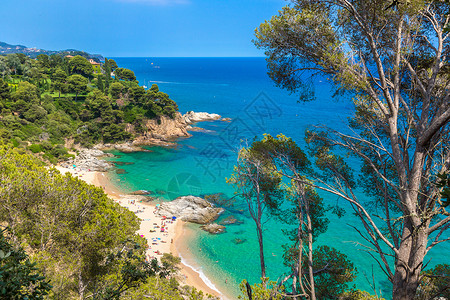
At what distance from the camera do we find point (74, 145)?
3934 cm

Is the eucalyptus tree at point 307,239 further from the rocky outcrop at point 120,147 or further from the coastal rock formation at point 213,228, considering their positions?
the rocky outcrop at point 120,147

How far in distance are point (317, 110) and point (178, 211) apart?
48.8 meters

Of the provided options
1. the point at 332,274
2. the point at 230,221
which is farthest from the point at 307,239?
the point at 230,221

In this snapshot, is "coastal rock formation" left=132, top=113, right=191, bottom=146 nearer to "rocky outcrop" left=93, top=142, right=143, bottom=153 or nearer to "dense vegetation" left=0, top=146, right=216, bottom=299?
"rocky outcrop" left=93, top=142, right=143, bottom=153

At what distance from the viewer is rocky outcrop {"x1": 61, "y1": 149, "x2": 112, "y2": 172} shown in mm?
34309

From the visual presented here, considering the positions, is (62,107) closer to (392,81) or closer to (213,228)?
(213,228)

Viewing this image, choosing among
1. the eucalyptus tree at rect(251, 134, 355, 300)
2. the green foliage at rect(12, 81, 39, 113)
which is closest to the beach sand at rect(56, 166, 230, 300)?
the eucalyptus tree at rect(251, 134, 355, 300)

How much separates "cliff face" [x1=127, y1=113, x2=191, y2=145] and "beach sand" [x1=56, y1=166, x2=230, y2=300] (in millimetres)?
16700

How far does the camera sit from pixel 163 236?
22844 mm

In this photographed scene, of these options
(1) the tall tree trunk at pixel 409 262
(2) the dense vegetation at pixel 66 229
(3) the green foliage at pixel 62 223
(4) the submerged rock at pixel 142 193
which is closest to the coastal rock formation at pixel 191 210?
(4) the submerged rock at pixel 142 193

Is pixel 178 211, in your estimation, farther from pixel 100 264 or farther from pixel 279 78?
pixel 279 78

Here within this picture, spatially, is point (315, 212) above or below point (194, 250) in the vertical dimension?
above

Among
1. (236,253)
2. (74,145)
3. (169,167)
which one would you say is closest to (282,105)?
(169,167)

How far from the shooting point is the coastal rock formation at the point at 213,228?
937 inches
